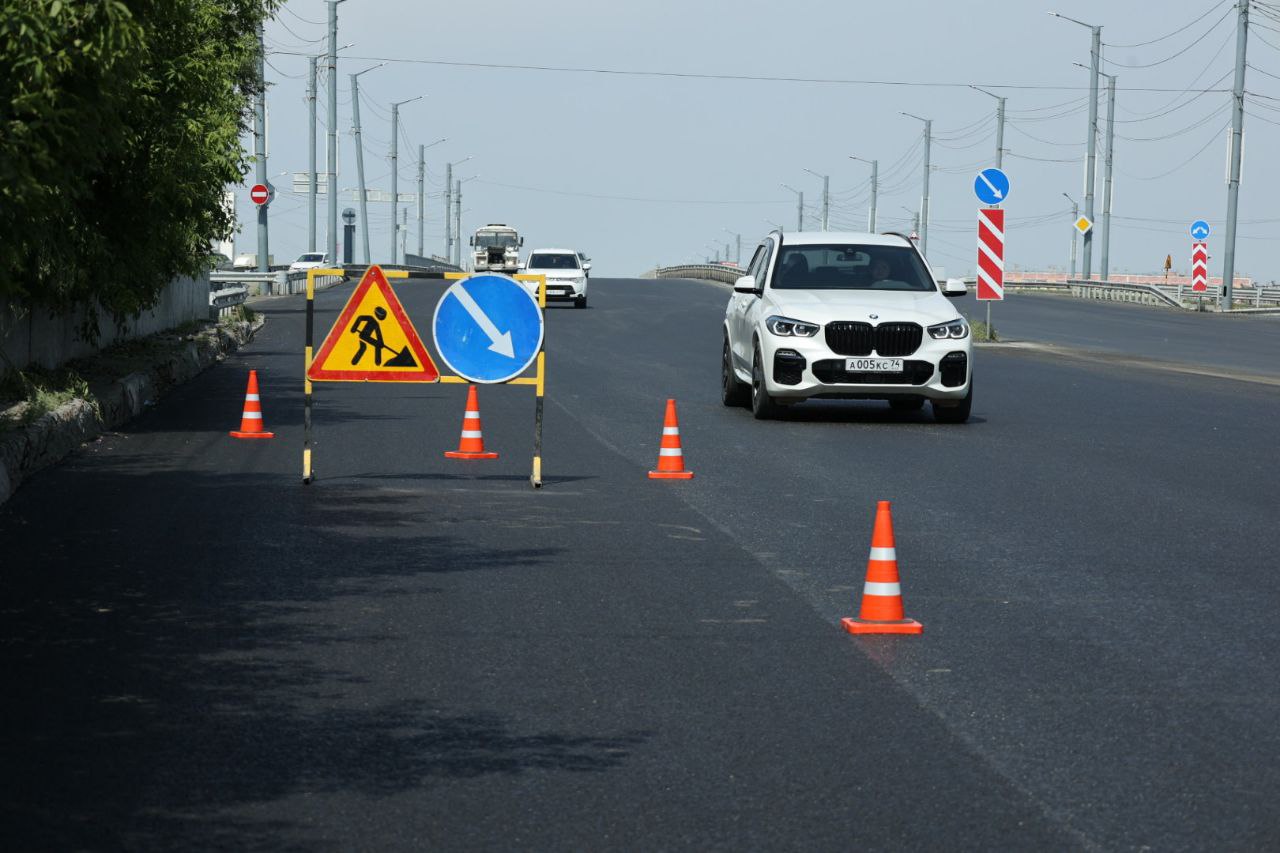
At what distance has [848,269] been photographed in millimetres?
19797

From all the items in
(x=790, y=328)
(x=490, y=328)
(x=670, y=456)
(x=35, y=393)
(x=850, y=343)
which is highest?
(x=490, y=328)

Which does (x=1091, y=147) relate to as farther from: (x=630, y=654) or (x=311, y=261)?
(x=630, y=654)

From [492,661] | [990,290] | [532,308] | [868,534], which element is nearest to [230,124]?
[532,308]

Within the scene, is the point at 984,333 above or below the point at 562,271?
below

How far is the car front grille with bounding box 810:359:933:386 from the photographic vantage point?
18250 mm

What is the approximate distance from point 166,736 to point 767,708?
1.98 meters

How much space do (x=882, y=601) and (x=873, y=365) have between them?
10322 millimetres

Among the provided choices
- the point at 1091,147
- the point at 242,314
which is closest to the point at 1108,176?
the point at 1091,147

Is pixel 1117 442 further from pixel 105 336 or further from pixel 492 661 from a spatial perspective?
pixel 105 336

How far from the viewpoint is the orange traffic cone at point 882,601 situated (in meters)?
8.03

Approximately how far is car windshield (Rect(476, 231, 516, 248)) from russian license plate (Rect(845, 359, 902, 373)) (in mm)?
70919

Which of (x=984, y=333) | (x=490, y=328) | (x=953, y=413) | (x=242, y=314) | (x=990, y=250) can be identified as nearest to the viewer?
(x=490, y=328)

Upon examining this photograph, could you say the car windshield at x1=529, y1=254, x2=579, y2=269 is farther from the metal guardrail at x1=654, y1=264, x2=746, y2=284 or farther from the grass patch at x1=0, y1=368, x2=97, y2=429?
the grass patch at x1=0, y1=368, x2=97, y2=429

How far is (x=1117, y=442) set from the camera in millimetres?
17094
